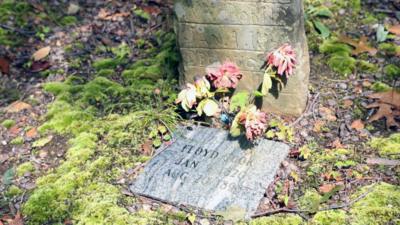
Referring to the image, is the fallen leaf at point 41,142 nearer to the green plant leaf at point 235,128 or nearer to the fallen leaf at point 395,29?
the green plant leaf at point 235,128

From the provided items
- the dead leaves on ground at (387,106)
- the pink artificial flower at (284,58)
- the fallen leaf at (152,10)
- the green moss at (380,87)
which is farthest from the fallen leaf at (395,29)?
the fallen leaf at (152,10)

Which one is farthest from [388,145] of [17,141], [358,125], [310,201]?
[17,141]

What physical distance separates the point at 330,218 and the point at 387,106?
3.68 ft

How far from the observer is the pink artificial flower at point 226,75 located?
12.9 feet

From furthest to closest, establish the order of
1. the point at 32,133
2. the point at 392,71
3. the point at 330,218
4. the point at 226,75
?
the point at 392,71 < the point at 32,133 < the point at 226,75 < the point at 330,218

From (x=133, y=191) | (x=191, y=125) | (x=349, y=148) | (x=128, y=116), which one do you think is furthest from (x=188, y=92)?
(x=349, y=148)

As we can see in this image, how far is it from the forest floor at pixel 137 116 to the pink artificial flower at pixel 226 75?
383 millimetres

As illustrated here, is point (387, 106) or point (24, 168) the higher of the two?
point (387, 106)

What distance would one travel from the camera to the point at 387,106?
3.98 metres

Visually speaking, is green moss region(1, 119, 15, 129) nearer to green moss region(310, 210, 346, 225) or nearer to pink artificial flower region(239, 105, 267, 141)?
pink artificial flower region(239, 105, 267, 141)

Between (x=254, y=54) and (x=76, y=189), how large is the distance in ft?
4.79

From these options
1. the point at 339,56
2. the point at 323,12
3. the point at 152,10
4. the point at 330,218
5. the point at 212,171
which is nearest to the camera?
the point at 330,218

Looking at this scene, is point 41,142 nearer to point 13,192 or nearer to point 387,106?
point 13,192

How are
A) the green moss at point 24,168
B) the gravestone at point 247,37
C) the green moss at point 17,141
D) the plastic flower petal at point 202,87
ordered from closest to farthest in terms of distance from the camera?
the gravestone at point 247,37 → the green moss at point 24,168 → the plastic flower petal at point 202,87 → the green moss at point 17,141
